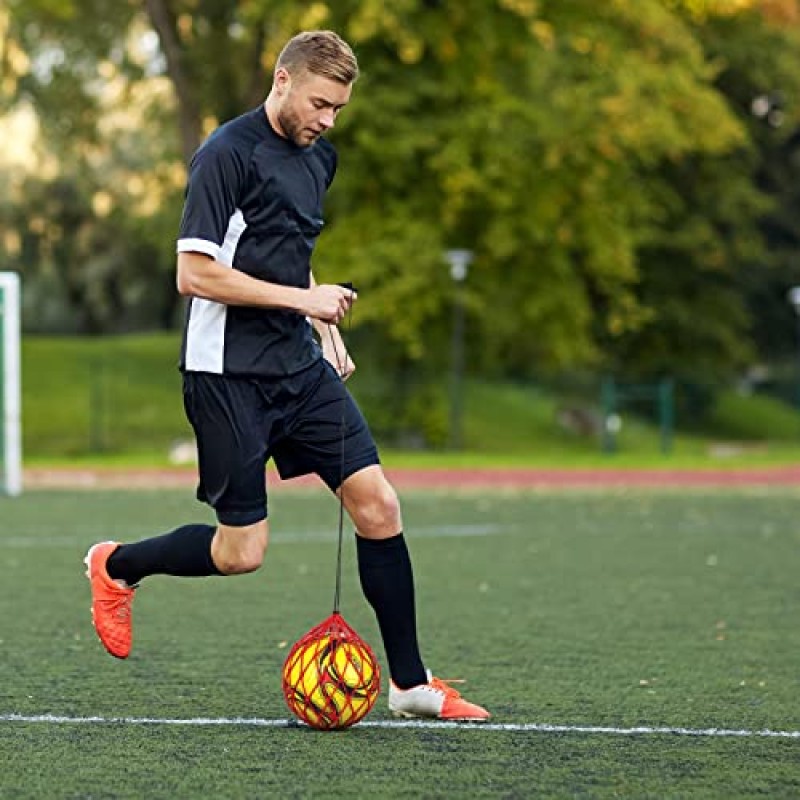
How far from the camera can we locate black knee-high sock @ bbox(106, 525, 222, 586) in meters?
6.22

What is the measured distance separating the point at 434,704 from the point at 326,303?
1.38 metres

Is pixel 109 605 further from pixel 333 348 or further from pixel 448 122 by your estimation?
pixel 448 122

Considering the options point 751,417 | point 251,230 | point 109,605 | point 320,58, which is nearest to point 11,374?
point 109,605

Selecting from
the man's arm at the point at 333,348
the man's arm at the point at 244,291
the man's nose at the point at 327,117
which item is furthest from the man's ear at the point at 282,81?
the man's arm at the point at 333,348

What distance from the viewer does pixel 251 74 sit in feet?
109

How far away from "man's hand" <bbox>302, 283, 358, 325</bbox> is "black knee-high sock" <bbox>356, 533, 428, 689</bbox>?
844mm

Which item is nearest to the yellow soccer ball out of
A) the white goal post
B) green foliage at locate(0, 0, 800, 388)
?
the white goal post

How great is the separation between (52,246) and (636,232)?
15240 mm

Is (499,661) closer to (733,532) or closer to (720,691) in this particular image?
(720,691)

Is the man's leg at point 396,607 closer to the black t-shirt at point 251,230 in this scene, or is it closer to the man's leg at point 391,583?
the man's leg at point 391,583

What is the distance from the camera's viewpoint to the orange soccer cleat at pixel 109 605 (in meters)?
6.43

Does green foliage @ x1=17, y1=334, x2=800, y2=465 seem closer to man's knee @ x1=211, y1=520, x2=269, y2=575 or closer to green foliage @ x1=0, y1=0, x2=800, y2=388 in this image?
green foliage @ x1=0, y1=0, x2=800, y2=388

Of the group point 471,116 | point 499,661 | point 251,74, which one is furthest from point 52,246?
point 499,661

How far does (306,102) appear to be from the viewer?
5.78 m
